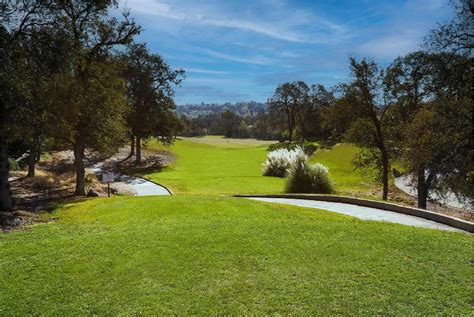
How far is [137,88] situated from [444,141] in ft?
98.8

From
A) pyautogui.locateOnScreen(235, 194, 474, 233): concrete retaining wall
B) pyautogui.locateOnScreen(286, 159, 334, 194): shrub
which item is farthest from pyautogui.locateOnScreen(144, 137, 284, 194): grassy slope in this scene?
pyautogui.locateOnScreen(235, 194, 474, 233): concrete retaining wall

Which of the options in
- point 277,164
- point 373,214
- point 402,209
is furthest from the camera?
point 277,164

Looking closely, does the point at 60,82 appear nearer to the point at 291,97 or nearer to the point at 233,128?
the point at 291,97

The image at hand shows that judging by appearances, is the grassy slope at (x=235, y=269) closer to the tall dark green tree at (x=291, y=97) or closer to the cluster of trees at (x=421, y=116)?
the cluster of trees at (x=421, y=116)

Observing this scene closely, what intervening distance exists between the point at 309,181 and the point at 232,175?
1328 cm

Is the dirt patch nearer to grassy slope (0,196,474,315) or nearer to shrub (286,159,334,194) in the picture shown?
grassy slope (0,196,474,315)

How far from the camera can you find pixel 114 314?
535 centimetres

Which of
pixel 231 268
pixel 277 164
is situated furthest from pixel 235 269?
pixel 277 164

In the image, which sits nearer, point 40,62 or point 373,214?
point 40,62

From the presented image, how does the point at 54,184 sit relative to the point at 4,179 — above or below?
below

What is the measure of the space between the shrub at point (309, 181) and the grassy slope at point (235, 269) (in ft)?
36.1

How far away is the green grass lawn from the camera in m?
26.3

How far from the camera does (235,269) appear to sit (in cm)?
682

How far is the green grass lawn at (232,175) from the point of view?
2633 cm
